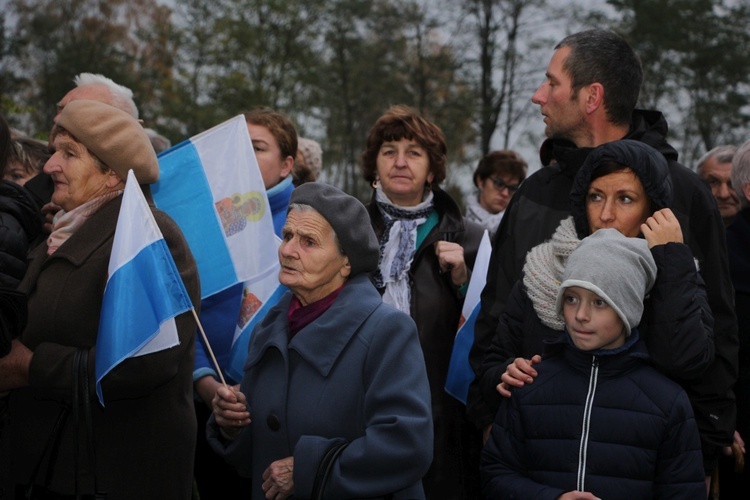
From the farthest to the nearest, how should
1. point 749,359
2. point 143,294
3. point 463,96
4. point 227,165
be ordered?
point 463,96 < point 227,165 < point 749,359 < point 143,294

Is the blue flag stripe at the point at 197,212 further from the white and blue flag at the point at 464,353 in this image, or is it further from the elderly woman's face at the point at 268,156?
the white and blue flag at the point at 464,353

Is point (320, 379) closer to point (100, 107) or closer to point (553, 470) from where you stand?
point (553, 470)

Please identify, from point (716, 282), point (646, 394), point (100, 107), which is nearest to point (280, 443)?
point (646, 394)

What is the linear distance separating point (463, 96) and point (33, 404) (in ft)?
88.6

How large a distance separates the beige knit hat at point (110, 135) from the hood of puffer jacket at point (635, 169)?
1677 millimetres

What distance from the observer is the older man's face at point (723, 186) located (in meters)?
5.85

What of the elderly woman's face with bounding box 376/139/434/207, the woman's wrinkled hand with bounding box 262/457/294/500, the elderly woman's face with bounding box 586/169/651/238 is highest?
the elderly woman's face with bounding box 376/139/434/207

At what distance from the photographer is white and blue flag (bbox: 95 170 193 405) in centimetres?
305

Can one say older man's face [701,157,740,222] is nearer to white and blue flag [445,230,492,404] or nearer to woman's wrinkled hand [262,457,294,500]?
white and blue flag [445,230,492,404]

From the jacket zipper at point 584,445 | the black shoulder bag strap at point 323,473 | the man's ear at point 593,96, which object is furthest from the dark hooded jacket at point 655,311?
the black shoulder bag strap at point 323,473

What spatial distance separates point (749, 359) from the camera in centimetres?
409

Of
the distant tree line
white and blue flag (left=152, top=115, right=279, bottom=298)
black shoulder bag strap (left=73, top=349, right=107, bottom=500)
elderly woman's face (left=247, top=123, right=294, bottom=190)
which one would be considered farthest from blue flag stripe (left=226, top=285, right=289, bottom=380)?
the distant tree line

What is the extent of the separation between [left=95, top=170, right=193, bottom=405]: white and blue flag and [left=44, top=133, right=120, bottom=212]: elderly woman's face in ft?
1.05

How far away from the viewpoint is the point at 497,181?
721 centimetres
